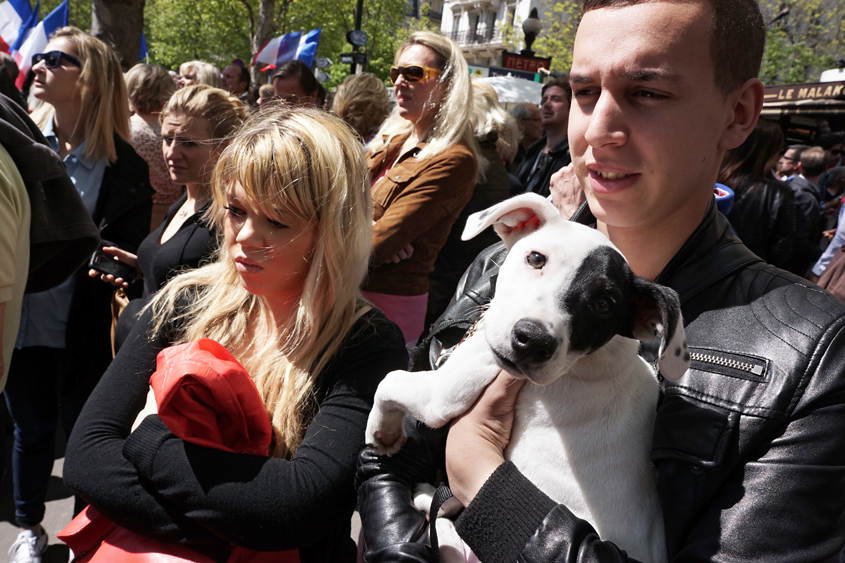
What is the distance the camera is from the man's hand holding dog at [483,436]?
1.55m

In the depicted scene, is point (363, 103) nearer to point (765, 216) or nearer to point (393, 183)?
point (393, 183)

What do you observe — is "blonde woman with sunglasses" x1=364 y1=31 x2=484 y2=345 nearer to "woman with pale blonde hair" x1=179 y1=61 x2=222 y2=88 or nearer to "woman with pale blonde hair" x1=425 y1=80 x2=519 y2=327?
"woman with pale blonde hair" x1=425 y1=80 x2=519 y2=327

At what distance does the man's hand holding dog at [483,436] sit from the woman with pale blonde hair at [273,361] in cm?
54

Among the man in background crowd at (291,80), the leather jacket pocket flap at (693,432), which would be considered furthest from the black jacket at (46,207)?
the man in background crowd at (291,80)

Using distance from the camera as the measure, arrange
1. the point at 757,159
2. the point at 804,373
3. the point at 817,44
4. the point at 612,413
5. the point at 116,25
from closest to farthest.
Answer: the point at 804,373 < the point at 612,413 < the point at 757,159 < the point at 116,25 < the point at 817,44

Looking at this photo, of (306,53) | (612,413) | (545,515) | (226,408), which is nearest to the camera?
(545,515)

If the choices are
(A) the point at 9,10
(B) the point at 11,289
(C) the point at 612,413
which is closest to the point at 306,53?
(A) the point at 9,10

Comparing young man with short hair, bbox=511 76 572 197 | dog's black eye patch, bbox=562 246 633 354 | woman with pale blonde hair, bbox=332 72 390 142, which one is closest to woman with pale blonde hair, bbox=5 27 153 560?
woman with pale blonde hair, bbox=332 72 390 142

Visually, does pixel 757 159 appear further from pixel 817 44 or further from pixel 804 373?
pixel 817 44

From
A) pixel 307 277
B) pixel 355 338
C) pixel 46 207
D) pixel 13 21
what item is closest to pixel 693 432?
pixel 355 338

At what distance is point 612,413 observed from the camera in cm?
148

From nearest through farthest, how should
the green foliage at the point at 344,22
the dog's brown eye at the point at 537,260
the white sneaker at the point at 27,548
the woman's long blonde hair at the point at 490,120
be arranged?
the dog's brown eye at the point at 537,260
the white sneaker at the point at 27,548
the woman's long blonde hair at the point at 490,120
the green foliage at the point at 344,22

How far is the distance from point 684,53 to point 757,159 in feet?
15.2

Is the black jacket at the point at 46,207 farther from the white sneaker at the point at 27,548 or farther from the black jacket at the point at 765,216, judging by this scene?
the black jacket at the point at 765,216
